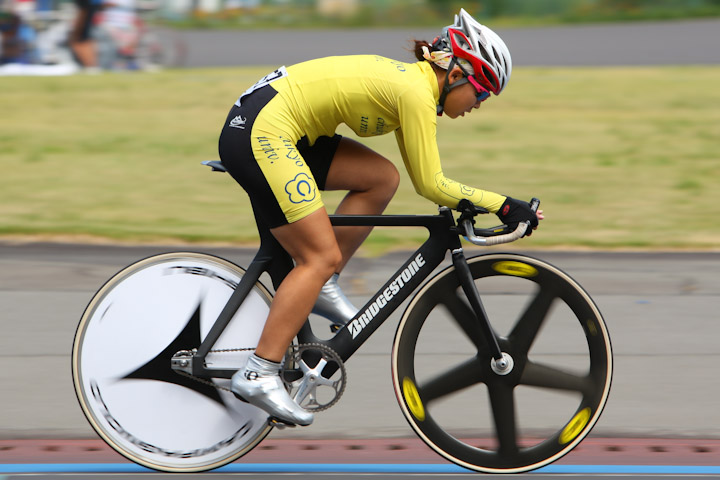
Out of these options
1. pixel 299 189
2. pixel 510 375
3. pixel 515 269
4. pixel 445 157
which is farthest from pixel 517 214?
pixel 445 157

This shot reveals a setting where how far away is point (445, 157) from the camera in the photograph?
10500 millimetres

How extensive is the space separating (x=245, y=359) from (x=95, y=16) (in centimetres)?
1565

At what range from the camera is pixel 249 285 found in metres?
3.87

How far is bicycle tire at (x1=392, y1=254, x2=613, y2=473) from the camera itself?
384 centimetres

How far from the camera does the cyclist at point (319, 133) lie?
3.60 m

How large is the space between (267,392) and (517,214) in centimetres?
107

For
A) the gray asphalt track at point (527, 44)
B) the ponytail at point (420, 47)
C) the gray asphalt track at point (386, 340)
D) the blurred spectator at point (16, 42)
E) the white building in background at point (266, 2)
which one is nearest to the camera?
the ponytail at point (420, 47)

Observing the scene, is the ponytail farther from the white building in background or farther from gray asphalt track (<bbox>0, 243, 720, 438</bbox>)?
the white building in background

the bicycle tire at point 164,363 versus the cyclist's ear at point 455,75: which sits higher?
the cyclist's ear at point 455,75

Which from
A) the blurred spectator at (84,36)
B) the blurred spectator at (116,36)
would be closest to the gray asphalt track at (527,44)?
the blurred spectator at (116,36)

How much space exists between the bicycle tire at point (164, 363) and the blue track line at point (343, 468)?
0.44 ft

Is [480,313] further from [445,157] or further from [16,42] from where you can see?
[16,42]

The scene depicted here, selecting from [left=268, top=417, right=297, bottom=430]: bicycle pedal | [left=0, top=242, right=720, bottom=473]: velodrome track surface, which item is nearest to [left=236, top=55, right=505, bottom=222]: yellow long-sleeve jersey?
[left=268, top=417, right=297, bottom=430]: bicycle pedal

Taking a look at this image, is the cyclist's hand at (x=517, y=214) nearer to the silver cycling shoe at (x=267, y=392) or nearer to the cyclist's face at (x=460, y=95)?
the cyclist's face at (x=460, y=95)
